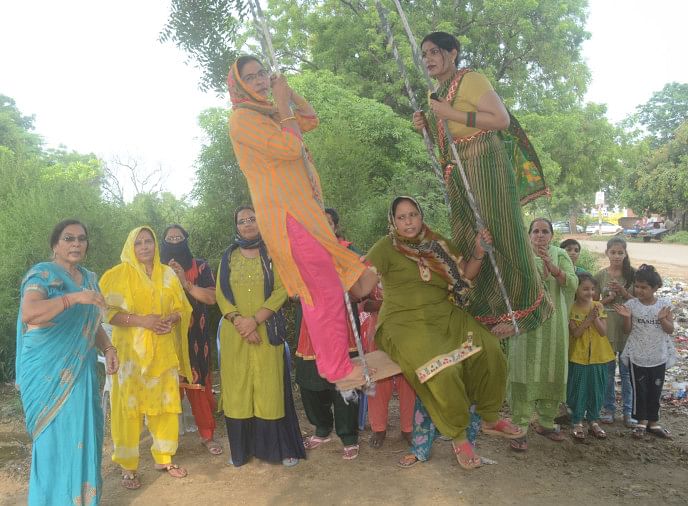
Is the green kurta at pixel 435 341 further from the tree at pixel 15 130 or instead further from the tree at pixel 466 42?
the tree at pixel 15 130

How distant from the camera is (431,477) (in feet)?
13.0

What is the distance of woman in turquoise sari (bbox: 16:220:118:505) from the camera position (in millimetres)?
3414

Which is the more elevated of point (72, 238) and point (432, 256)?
point (72, 238)

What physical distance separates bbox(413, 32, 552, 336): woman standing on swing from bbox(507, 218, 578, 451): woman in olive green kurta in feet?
2.82

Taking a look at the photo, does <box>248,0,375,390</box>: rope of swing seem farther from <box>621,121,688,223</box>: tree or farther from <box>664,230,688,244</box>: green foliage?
<box>621,121,688,223</box>: tree

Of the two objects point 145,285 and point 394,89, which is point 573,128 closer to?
point 394,89

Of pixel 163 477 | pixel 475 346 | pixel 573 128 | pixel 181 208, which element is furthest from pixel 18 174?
pixel 573 128

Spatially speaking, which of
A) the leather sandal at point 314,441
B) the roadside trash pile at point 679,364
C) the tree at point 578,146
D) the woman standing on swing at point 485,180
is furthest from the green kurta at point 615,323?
the tree at point 578,146

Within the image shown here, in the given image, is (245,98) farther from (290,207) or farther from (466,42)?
(466,42)

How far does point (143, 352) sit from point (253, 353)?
792mm

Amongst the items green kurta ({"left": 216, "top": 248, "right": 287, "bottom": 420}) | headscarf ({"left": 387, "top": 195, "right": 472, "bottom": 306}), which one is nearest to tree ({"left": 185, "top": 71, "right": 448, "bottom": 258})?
green kurta ({"left": 216, "top": 248, "right": 287, "bottom": 420})

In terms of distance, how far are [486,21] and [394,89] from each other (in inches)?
140

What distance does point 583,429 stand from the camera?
188 inches

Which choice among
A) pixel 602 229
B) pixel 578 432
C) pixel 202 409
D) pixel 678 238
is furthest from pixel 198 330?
pixel 602 229
